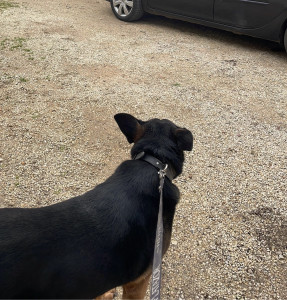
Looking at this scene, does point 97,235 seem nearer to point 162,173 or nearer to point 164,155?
point 162,173

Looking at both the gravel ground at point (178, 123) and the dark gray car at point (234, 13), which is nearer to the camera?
the gravel ground at point (178, 123)

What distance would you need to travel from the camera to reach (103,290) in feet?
6.61

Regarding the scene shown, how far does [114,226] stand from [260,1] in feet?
19.6

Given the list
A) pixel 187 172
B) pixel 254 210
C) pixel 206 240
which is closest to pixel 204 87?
pixel 187 172

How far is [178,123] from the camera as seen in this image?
4.75 meters

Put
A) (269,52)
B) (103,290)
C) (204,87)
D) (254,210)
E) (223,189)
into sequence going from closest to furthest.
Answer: (103,290) → (254,210) → (223,189) → (204,87) → (269,52)

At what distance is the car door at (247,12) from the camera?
6410 millimetres

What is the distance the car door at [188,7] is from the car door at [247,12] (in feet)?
0.56

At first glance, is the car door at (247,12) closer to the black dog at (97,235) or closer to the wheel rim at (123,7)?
the wheel rim at (123,7)

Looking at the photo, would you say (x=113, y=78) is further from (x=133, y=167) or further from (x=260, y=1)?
(x=133, y=167)

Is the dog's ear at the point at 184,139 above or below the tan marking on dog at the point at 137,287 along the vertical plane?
above

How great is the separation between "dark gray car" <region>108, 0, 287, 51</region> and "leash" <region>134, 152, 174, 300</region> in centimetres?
524

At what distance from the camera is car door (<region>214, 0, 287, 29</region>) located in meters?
6.41

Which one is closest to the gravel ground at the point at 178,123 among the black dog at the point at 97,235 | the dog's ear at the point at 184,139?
the black dog at the point at 97,235
